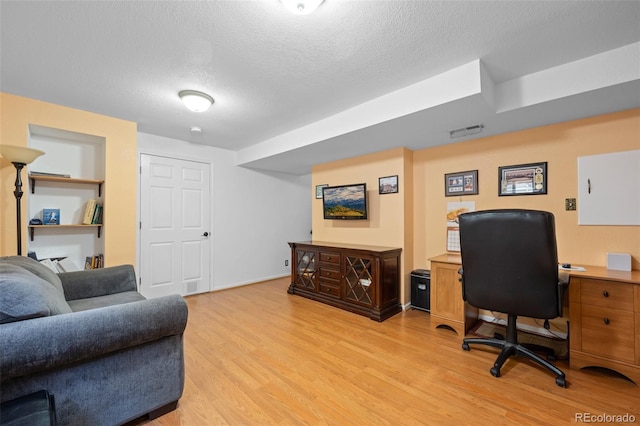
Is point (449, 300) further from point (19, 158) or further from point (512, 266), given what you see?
point (19, 158)

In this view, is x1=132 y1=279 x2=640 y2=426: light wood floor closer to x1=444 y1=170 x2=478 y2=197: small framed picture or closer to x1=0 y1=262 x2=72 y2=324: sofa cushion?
x1=0 y1=262 x2=72 y2=324: sofa cushion

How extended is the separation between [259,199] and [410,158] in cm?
283

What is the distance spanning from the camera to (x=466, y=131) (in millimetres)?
2904

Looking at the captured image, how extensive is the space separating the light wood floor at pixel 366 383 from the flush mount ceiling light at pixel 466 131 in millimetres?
2138

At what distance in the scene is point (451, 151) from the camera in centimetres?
339

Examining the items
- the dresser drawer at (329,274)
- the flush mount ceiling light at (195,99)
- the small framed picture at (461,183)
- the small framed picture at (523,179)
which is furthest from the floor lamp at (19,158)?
the small framed picture at (523,179)

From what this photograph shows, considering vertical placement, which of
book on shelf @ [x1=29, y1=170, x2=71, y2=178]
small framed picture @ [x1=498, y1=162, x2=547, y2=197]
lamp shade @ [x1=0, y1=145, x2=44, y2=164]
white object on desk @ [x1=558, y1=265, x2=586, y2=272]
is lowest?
white object on desk @ [x1=558, y1=265, x2=586, y2=272]

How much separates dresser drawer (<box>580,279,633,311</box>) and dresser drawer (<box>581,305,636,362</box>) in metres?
0.04

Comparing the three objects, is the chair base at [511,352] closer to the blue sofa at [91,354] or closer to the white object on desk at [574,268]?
the white object on desk at [574,268]

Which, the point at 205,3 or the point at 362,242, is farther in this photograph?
the point at 362,242

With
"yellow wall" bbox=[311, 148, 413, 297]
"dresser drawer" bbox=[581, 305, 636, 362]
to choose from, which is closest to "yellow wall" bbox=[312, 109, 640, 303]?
"yellow wall" bbox=[311, 148, 413, 297]

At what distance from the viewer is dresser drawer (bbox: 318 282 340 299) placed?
360 cm

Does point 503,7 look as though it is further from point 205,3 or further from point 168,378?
point 168,378

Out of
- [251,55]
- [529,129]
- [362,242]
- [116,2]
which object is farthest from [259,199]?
[529,129]
